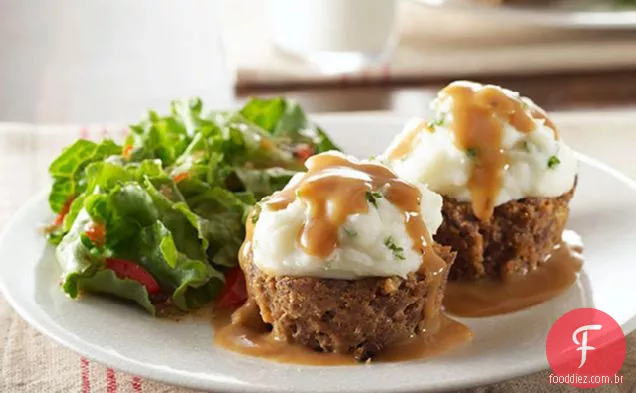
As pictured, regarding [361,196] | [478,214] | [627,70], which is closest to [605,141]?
[627,70]

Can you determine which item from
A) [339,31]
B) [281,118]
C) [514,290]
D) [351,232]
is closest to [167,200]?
[351,232]

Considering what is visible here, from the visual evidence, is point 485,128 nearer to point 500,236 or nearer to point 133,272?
point 500,236

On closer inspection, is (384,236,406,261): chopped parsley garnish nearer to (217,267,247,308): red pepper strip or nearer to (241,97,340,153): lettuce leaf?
(217,267,247,308): red pepper strip

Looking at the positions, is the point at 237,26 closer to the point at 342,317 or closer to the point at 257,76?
the point at 257,76

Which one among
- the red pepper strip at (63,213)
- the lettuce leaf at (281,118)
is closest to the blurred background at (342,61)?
the lettuce leaf at (281,118)

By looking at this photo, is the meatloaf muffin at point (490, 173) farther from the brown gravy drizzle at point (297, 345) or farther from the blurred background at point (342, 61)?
the blurred background at point (342, 61)

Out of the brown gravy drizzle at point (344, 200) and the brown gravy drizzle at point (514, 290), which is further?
the brown gravy drizzle at point (514, 290)
